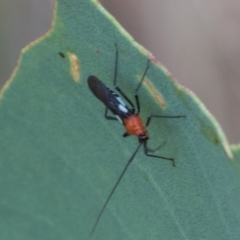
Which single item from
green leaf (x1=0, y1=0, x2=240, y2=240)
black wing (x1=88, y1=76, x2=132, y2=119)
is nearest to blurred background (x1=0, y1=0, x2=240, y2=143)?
black wing (x1=88, y1=76, x2=132, y2=119)

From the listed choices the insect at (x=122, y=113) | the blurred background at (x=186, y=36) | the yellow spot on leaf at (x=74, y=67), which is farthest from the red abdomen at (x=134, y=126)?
the blurred background at (x=186, y=36)

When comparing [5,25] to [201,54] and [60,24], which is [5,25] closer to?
[201,54]

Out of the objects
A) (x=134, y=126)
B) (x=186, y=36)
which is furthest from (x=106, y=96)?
(x=186, y=36)

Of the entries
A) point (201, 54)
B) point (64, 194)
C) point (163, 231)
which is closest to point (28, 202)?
point (64, 194)

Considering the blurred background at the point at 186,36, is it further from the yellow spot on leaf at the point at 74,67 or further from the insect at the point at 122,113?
the yellow spot on leaf at the point at 74,67

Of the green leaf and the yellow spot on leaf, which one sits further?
the yellow spot on leaf

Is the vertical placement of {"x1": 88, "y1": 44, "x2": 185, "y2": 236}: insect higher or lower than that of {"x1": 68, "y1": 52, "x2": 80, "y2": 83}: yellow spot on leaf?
lower

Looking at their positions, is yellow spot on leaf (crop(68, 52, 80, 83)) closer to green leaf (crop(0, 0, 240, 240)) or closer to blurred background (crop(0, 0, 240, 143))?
green leaf (crop(0, 0, 240, 240))
